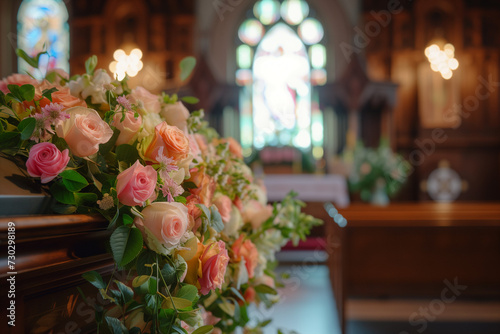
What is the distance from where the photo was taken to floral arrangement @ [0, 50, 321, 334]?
68 centimetres

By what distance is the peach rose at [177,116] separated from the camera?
971mm

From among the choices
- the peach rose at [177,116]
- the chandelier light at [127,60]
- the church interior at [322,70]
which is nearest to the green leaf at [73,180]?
the peach rose at [177,116]

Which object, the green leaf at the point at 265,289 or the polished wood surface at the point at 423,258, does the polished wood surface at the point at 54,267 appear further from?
the polished wood surface at the point at 423,258

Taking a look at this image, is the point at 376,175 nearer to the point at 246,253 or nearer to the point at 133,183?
the point at 246,253

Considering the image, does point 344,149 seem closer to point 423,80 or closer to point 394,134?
point 394,134

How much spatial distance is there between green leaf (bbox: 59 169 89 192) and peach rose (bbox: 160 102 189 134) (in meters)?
0.32

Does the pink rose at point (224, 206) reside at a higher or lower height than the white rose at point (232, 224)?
higher

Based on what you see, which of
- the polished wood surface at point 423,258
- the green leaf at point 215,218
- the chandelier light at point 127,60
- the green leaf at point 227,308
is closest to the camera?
the green leaf at point 215,218

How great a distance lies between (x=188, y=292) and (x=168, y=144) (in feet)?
0.78

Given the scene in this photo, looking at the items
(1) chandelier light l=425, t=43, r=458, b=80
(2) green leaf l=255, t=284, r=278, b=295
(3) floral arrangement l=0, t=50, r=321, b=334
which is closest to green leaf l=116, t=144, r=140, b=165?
(3) floral arrangement l=0, t=50, r=321, b=334

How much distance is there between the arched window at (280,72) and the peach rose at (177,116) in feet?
24.2

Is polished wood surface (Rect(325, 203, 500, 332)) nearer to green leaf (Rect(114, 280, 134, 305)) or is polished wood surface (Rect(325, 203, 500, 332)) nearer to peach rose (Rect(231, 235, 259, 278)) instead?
peach rose (Rect(231, 235, 259, 278))

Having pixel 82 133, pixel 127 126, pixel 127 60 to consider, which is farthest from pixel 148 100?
pixel 127 60

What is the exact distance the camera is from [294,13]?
9.03m
